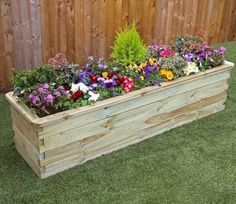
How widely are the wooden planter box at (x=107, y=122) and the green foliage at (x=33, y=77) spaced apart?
0.13m

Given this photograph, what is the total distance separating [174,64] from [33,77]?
1.12 meters

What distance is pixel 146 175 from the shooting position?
9.91 ft

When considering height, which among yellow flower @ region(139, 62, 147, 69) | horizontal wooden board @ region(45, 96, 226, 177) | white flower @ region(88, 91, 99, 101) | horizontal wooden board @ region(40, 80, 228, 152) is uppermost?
yellow flower @ region(139, 62, 147, 69)

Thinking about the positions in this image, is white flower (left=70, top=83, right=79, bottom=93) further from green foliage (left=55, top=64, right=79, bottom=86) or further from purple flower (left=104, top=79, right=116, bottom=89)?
purple flower (left=104, top=79, right=116, bottom=89)

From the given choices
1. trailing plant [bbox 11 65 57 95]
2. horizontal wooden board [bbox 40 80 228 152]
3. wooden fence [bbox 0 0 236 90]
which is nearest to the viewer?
horizontal wooden board [bbox 40 80 228 152]

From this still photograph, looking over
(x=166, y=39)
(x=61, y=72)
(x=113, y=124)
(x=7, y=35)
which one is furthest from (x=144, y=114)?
(x=166, y=39)

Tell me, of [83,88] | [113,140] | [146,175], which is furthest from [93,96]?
[146,175]

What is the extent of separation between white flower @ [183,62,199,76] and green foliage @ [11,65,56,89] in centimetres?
106

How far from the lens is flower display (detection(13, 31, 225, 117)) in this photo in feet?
9.56

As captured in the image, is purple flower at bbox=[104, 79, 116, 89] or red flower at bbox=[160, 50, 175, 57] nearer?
purple flower at bbox=[104, 79, 116, 89]

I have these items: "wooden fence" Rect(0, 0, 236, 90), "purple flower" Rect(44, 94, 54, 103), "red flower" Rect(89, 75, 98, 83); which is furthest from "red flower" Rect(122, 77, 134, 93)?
"wooden fence" Rect(0, 0, 236, 90)

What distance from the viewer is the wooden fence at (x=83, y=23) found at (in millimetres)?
3988

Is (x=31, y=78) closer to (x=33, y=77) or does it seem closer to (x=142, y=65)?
(x=33, y=77)

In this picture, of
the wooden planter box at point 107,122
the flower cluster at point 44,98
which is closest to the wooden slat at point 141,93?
the wooden planter box at point 107,122
